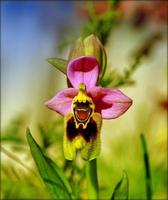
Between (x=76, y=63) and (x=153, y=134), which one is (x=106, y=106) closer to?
(x=76, y=63)

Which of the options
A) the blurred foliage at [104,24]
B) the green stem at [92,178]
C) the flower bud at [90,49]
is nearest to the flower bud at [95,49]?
the flower bud at [90,49]

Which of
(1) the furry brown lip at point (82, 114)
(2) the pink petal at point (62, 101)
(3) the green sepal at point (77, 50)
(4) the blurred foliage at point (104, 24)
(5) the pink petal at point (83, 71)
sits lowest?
(1) the furry brown lip at point (82, 114)

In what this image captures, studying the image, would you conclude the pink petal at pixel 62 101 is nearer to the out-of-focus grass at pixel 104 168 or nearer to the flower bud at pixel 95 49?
the flower bud at pixel 95 49

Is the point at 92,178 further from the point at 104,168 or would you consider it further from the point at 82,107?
the point at 104,168

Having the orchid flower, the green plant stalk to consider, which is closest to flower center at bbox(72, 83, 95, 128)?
the orchid flower

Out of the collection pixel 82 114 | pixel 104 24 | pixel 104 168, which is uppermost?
pixel 104 24

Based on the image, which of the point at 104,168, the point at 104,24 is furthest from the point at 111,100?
the point at 104,168
